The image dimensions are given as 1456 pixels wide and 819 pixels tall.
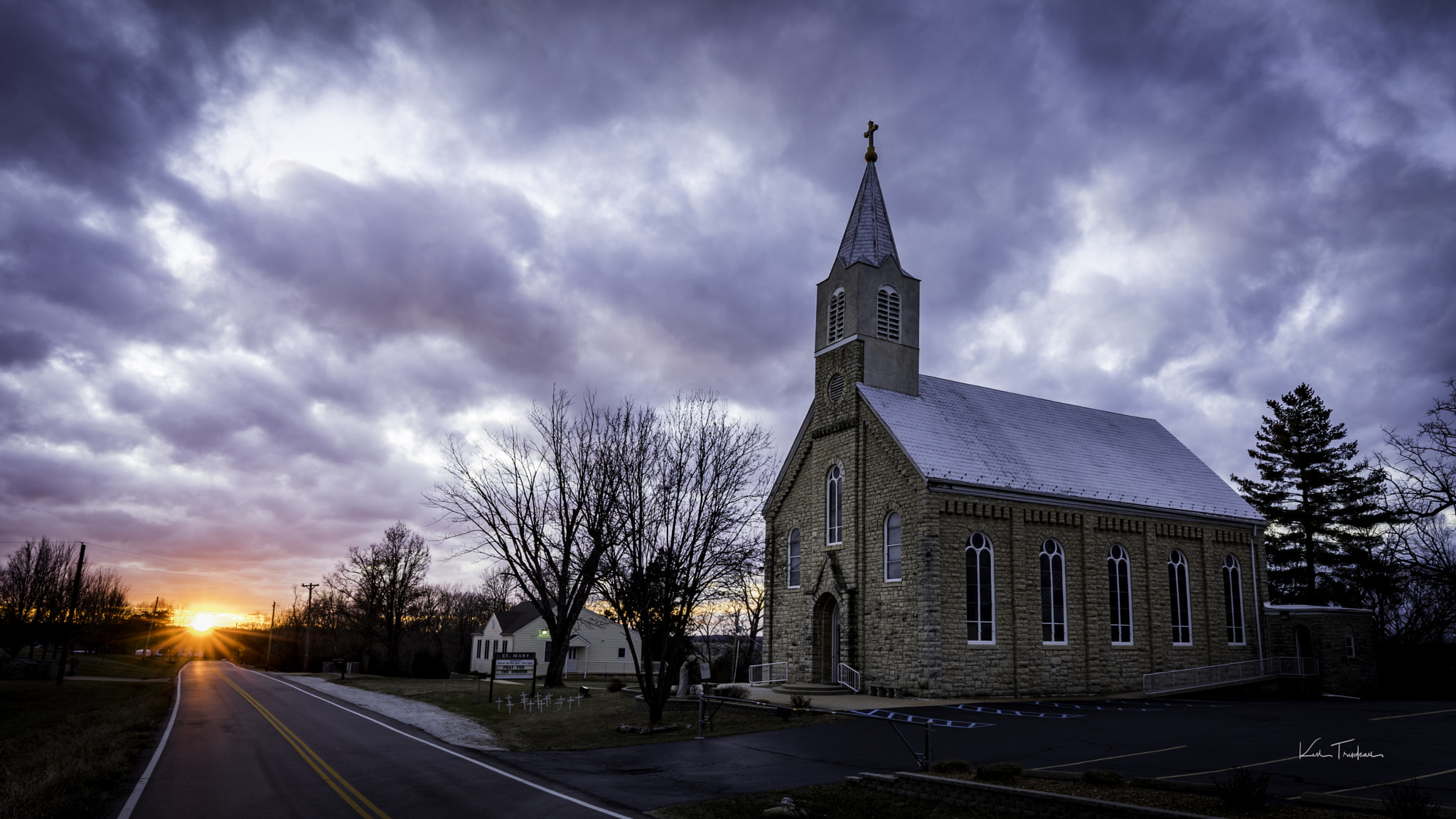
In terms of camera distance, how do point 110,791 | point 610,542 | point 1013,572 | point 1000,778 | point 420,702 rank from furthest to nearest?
point 420,702 < point 1013,572 < point 610,542 < point 110,791 < point 1000,778

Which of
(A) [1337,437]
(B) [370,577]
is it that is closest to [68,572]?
(B) [370,577]

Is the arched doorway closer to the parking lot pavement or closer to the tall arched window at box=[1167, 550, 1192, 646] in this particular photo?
the parking lot pavement

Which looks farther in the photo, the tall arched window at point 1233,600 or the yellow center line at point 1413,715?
the tall arched window at point 1233,600

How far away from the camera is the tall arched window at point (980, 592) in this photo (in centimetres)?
2638

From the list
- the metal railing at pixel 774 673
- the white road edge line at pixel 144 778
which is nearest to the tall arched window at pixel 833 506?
the metal railing at pixel 774 673

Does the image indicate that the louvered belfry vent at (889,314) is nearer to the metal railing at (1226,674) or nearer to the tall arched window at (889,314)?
the tall arched window at (889,314)

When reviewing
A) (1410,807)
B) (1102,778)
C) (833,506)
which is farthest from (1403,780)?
(833,506)

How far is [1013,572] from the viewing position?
2741 centimetres

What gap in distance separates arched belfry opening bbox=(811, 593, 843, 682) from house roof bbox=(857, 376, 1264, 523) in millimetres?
6432

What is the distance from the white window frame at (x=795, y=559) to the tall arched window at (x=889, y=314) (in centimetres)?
822

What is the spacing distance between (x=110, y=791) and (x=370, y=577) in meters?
50.7

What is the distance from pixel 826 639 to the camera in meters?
29.7

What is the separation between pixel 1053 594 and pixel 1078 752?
45.7 feet

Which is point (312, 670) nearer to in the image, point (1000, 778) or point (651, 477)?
point (651, 477)
